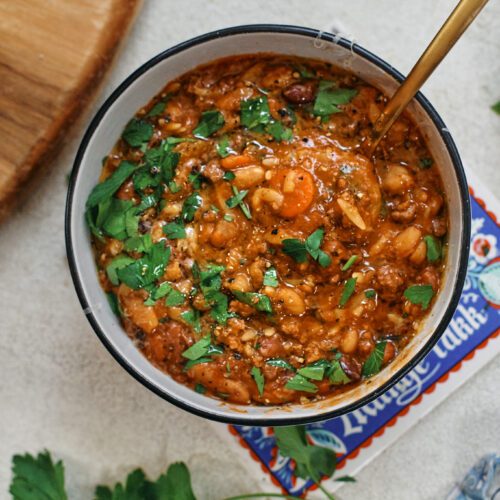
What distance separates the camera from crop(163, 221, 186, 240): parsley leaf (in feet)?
8.76

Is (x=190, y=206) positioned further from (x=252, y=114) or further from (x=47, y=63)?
(x=47, y=63)

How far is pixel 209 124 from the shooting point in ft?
8.86

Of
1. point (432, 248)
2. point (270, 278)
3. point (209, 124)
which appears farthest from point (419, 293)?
point (209, 124)

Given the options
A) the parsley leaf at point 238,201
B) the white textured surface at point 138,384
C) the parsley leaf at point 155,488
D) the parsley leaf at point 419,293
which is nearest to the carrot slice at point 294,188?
the parsley leaf at point 238,201

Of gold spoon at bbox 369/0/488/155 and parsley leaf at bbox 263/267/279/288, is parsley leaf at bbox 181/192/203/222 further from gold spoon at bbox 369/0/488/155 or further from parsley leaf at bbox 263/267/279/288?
gold spoon at bbox 369/0/488/155

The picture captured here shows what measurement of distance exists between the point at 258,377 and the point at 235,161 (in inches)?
32.3

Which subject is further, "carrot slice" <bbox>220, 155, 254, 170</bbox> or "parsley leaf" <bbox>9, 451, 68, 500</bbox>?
"parsley leaf" <bbox>9, 451, 68, 500</bbox>

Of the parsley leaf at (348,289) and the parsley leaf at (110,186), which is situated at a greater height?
the parsley leaf at (348,289)

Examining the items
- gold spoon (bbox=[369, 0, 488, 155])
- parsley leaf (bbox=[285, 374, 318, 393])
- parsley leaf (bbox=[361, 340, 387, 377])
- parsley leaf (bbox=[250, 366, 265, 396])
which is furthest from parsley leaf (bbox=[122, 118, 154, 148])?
parsley leaf (bbox=[361, 340, 387, 377])

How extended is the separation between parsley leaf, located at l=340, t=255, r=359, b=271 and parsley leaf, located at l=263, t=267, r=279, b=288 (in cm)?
25

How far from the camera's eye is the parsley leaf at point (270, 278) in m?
2.64

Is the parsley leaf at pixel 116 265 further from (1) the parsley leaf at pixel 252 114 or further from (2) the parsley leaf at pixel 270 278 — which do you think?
(1) the parsley leaf at pixel 252 114

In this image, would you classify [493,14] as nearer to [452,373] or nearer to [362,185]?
[362,185]

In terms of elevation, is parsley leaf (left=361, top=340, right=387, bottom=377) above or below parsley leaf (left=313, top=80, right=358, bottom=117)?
below
